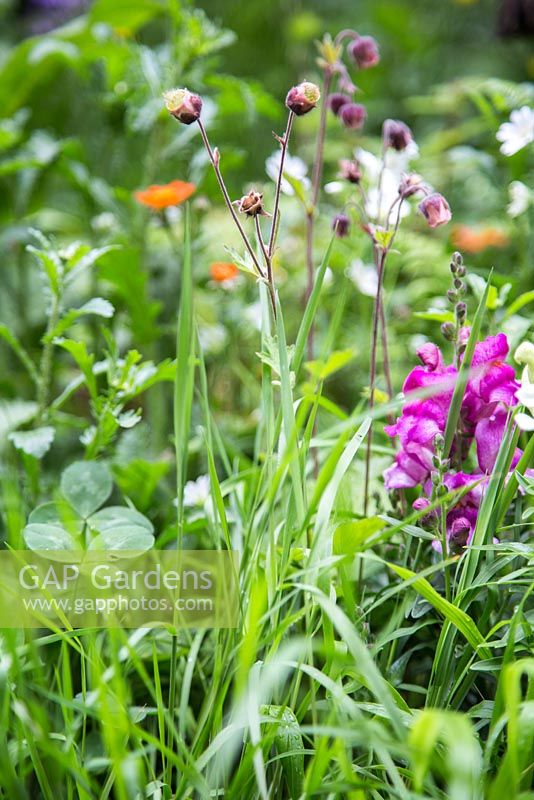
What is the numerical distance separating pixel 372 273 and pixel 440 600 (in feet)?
2.79

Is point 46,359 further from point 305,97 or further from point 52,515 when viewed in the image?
point 305,97

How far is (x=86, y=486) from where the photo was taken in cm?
88

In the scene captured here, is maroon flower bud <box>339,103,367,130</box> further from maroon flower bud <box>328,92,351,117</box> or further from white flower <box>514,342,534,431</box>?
white flower <box>514,342,534,431</box>

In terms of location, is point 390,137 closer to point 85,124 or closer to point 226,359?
point 226,359

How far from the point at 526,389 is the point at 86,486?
1.67ft

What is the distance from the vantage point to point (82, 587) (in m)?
0.82

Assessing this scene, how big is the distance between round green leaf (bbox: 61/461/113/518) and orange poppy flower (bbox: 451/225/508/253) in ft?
2.89

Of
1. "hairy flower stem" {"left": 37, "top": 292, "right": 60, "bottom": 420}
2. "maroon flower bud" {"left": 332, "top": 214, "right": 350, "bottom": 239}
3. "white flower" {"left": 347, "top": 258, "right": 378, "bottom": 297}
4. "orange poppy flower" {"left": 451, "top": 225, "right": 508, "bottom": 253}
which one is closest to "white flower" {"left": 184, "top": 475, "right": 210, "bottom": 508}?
"hairy flower stem" {"left": 37, "top": 292, "right": 60, "bottom": 420}

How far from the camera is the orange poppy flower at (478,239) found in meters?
1.50

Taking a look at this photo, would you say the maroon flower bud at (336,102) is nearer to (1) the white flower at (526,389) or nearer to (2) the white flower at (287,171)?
(2) the white flower at (287,171)

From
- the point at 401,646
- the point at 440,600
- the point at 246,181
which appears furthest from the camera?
the point at 246,181

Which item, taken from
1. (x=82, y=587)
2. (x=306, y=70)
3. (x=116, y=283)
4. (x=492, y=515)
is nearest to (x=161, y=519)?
(x=82, y=587)

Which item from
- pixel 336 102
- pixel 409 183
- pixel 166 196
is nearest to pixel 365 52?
pixel 336 102
